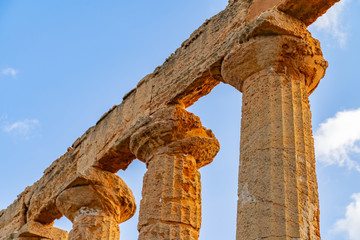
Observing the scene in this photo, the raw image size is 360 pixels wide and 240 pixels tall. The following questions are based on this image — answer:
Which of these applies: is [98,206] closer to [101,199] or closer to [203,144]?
[101,199]

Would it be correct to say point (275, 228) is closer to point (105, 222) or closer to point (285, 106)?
point (285, 106)

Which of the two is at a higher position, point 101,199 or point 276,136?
point 101,199

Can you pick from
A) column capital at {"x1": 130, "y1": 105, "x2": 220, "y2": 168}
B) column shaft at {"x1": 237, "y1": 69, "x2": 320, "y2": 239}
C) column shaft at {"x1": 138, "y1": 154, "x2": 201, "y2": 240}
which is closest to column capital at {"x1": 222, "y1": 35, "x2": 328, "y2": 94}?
column shaft at {"x1": 237, "y1": 69, "x2": 320, "y2": 239}

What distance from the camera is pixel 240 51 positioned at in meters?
10.2

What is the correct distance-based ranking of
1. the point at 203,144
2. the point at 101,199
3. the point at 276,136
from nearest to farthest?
the point at 276,136, the point at 203,144, the point at 101,199

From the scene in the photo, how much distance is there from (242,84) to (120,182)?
507 centimetres

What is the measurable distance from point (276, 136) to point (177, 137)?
3.42 metres

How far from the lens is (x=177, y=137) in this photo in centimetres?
1214

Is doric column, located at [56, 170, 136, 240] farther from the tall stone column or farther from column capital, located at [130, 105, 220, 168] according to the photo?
the tall stone column

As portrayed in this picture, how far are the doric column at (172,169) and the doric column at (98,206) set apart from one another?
5.80 ft

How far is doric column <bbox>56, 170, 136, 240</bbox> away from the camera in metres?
14.1

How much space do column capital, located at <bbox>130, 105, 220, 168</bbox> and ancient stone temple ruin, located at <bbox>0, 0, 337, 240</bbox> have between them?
0.02m

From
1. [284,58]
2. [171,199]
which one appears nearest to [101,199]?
[171,199]

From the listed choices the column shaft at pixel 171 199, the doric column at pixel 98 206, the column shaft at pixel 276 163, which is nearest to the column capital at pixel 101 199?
the doric column at pixel 98 206
